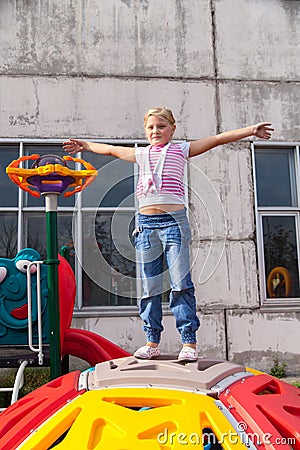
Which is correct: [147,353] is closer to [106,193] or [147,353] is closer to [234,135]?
[234,135]

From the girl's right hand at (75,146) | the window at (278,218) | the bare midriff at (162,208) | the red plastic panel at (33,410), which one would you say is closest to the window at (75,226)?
the window at (278,218)

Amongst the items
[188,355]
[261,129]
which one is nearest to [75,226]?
[261,129]

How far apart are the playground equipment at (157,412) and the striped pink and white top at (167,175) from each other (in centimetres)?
92

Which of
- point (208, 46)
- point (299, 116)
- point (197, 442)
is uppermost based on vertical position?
point (208, 46)

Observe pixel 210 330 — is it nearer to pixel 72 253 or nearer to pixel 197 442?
pixel 72 253

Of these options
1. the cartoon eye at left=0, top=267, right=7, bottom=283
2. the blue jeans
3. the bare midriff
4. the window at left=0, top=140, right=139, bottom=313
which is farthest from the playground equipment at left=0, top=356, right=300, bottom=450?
the window at left=0, top=140, right=139, bottom=313

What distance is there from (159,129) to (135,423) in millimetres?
1681

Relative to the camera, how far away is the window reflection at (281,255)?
6121mm

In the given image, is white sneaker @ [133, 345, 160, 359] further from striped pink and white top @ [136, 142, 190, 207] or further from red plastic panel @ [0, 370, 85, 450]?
striped pink and white top @ [136, 142, 190, 207]

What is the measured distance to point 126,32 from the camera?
622cm

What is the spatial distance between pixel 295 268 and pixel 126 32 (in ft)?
11.4

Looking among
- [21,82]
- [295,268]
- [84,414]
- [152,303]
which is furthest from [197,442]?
[21,82]

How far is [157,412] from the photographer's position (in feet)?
6.06

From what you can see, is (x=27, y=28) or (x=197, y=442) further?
(x=27, y=28)
